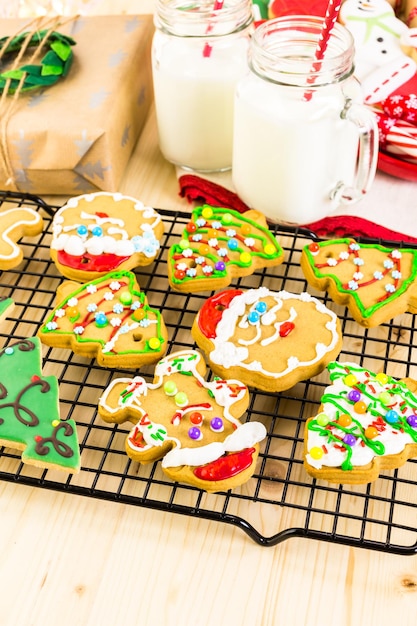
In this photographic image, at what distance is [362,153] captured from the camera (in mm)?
1097

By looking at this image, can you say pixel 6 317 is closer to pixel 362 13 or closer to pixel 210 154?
pixel 210 154

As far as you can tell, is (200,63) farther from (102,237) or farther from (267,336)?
(267,336)

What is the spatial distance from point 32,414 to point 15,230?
0.32m

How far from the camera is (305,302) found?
991mm

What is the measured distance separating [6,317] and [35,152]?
0.98 ft

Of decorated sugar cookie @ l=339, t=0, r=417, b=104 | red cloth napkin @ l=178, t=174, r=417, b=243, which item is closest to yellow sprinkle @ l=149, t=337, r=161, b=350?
red cloth napkin @ l=178, t=174, r=417, b=243

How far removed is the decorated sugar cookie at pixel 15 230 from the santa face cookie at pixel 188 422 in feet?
0.91

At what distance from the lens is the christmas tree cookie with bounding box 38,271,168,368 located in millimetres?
940

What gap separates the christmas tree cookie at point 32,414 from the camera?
832mm

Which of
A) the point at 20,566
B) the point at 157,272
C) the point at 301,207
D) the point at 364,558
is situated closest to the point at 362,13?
the point at 301,207

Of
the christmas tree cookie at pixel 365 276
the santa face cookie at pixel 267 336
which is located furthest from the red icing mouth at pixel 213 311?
the christmas tree cookie at pixel 365 276

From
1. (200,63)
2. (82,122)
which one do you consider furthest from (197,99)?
(82,122)

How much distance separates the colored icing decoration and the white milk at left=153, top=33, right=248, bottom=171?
174 millimetres

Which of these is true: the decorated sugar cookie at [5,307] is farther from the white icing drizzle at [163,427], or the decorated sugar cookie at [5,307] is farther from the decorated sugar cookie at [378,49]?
the decorated sugar cookie at [378,49]
